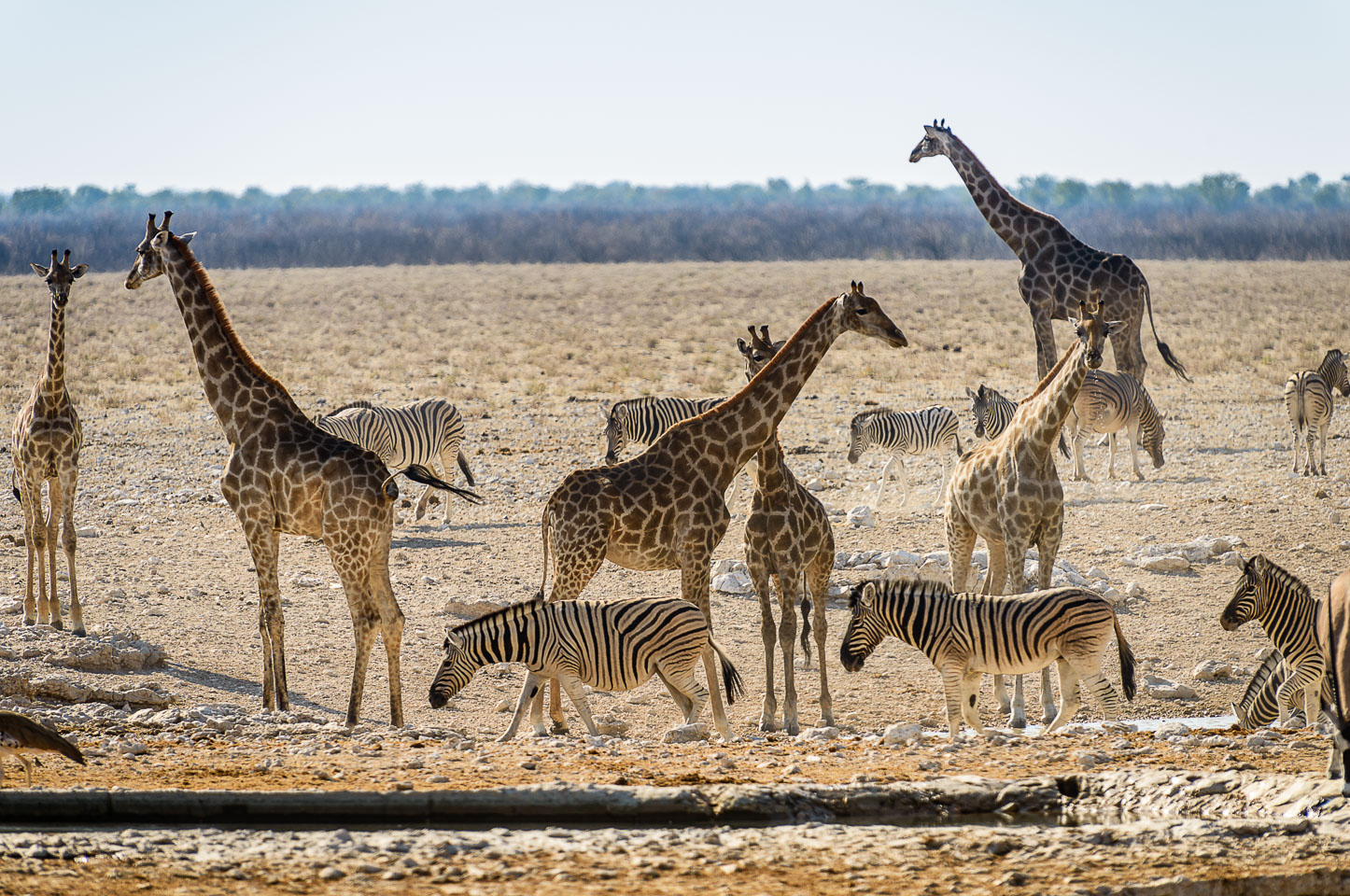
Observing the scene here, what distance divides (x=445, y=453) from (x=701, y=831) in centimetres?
1203

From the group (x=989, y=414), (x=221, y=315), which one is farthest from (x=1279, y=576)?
(x=989, y=414)

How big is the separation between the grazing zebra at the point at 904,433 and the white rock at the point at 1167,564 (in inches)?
155

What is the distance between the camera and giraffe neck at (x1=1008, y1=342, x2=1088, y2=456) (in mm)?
9984

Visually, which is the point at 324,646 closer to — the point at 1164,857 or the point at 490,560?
the point at 490,560

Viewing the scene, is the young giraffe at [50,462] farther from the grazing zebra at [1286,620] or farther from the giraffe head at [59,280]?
the grazing zebra at [1286,620]

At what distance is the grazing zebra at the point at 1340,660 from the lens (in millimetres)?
6320

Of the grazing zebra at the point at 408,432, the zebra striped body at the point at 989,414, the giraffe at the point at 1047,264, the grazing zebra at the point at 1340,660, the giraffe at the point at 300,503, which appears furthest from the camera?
the zebra striped body at the point at 989,414

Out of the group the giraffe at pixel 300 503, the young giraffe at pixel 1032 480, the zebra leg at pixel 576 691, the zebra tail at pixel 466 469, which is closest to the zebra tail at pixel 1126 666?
the young giraffe at pixel 1032 480

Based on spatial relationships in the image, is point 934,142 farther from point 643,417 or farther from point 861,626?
point 861,626

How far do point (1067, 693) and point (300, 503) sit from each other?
4902 millimetres

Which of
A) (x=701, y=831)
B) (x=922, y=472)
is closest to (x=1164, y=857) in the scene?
(x=701, y=831)

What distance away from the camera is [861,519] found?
50.9 feet

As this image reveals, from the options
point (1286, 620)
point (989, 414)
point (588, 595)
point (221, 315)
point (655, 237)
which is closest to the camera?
point (1286, 620)

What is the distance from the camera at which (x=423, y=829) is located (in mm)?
6270
